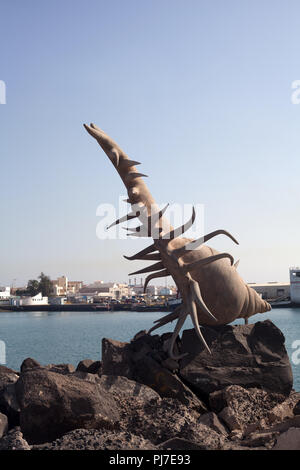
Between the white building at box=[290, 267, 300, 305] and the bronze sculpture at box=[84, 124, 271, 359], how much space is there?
74.7m

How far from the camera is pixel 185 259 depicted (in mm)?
12203

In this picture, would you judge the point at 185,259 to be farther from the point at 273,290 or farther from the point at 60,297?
the point at 60,297

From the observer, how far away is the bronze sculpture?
12016 millimetres

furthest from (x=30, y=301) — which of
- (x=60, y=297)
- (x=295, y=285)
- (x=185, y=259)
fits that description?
(x=185, y=259)

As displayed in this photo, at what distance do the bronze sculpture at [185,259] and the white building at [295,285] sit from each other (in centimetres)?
7472

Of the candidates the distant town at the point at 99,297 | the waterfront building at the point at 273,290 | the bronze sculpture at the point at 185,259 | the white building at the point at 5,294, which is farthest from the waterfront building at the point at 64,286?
the bronze sculpture at the point at 185,259

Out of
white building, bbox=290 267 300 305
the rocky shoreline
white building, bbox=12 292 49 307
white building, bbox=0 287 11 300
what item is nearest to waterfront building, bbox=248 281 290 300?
white building, bbox=290 267 300 305

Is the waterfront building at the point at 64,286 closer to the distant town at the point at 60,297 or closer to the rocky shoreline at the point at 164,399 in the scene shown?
the distant town at the point at 60,297

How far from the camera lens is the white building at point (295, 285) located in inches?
3305

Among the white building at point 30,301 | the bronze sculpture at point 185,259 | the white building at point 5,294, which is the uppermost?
the bronze sculpture at point 185,259

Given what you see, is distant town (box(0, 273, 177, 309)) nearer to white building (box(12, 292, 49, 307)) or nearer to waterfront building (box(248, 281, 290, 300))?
white building (box(12, 292, 49, 307))
